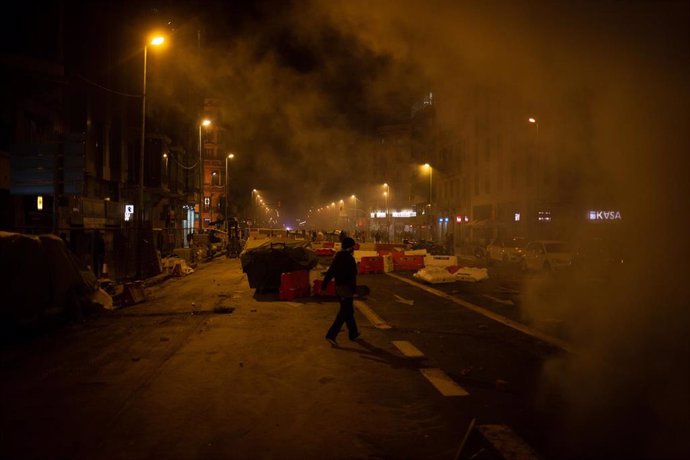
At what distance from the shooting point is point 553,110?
418 centimetres

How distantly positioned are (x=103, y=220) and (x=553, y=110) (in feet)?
61.3

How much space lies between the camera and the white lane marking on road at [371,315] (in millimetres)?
7535

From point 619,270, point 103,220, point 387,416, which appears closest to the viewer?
point 619,270

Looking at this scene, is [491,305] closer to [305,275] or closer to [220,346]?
[305,275]

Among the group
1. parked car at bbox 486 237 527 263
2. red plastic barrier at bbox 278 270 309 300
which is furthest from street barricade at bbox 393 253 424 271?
red plastic barrier at bbox 278 270 309 300

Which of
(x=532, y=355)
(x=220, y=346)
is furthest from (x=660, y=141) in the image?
(x=220, y=346)

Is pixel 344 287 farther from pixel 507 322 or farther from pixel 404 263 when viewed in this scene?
pixel 404 263

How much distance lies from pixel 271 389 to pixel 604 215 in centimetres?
290

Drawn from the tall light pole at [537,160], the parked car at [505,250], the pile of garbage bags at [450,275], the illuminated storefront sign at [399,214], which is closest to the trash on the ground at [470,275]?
the pile of garbage bags at [450,275]

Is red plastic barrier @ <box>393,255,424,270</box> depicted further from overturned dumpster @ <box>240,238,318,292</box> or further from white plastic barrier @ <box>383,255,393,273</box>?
overturned dumpster @ <box>240,238,318,292</box>

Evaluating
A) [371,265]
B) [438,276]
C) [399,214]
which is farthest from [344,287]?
[399,214]

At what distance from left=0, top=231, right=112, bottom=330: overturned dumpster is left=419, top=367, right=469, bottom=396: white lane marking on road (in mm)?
5036

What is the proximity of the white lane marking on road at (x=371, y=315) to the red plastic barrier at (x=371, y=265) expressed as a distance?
6399mm

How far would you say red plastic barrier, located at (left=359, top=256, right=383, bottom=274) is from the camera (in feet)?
53.9
